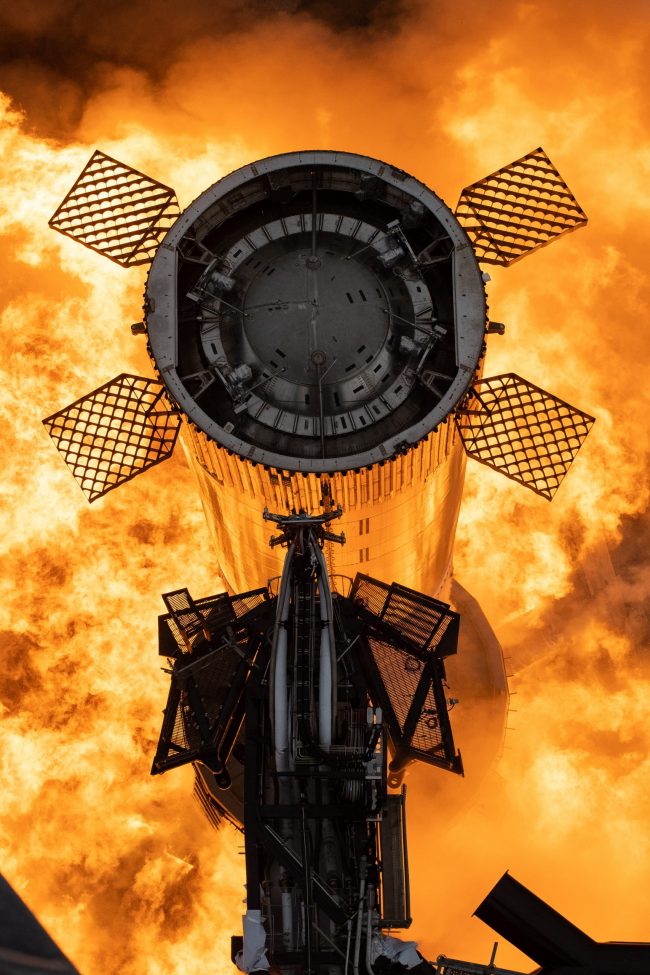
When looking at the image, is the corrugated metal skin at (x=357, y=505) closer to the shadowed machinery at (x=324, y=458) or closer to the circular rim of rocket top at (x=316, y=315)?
the shadowed machinery at (x=324, y=458)

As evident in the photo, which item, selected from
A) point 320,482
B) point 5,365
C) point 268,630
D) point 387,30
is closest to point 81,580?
point 5,365

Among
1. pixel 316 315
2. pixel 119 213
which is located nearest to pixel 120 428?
pixel 316 315

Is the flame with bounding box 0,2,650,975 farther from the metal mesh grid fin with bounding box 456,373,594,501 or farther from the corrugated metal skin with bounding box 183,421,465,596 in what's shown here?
the metal mesh grid fin with bounding box 456,373,594,501

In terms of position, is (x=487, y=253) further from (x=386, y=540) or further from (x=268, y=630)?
(x=268, y=630)

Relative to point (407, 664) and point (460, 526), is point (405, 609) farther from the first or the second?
point (460, 526)

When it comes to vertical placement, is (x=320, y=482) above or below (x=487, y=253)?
below

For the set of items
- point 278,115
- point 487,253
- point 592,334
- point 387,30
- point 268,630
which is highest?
point 387,30

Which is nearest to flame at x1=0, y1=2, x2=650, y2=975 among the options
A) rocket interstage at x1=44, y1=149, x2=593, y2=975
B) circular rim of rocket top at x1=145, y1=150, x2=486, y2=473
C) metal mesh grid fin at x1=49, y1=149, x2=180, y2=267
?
rocket interstage at x1=44, y1=149, x2=593, y2=975
